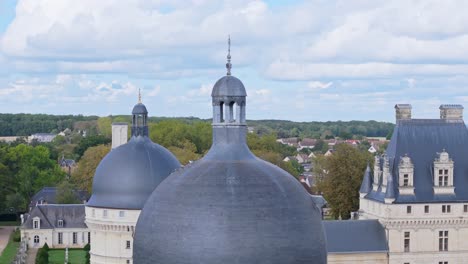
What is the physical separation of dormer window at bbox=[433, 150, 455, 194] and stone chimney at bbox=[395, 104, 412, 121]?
311 cm

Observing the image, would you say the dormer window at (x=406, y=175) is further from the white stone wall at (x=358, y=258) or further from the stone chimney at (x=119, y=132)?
the stone chimney at (x=119, y=132)

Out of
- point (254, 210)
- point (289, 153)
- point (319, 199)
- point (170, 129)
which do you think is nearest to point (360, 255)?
point (319, 199)

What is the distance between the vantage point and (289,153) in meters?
136

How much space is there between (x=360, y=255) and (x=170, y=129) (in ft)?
165

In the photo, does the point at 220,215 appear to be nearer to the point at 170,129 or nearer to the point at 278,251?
the point at 278,251

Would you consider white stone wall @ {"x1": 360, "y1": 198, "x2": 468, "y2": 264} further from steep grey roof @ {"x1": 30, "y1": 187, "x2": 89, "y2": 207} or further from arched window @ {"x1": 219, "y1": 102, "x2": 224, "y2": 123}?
steep grey roof @ {"x1": 30, "y1": 187, "x2": 89, "y2": 207}

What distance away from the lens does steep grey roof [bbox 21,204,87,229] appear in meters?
75.4

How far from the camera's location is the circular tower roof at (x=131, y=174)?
49.3m

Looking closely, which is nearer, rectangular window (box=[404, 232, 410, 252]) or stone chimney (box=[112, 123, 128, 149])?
rectangular window (box=[404, 232, 410, 252])

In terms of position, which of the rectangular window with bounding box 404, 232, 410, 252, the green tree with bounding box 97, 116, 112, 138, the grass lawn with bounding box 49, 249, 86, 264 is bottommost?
the grass lawn with bounding box 49, 249, 86, 264

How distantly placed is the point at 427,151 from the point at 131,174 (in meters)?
16.1

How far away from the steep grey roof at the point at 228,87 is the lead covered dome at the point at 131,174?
22870 millimetres

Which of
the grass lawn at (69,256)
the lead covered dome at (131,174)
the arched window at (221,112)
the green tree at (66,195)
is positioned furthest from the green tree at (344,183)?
the arched window at (221,112)

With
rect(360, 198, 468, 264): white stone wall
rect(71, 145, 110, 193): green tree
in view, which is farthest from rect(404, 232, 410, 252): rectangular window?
rect(71, 145, 110, 193): green tree
